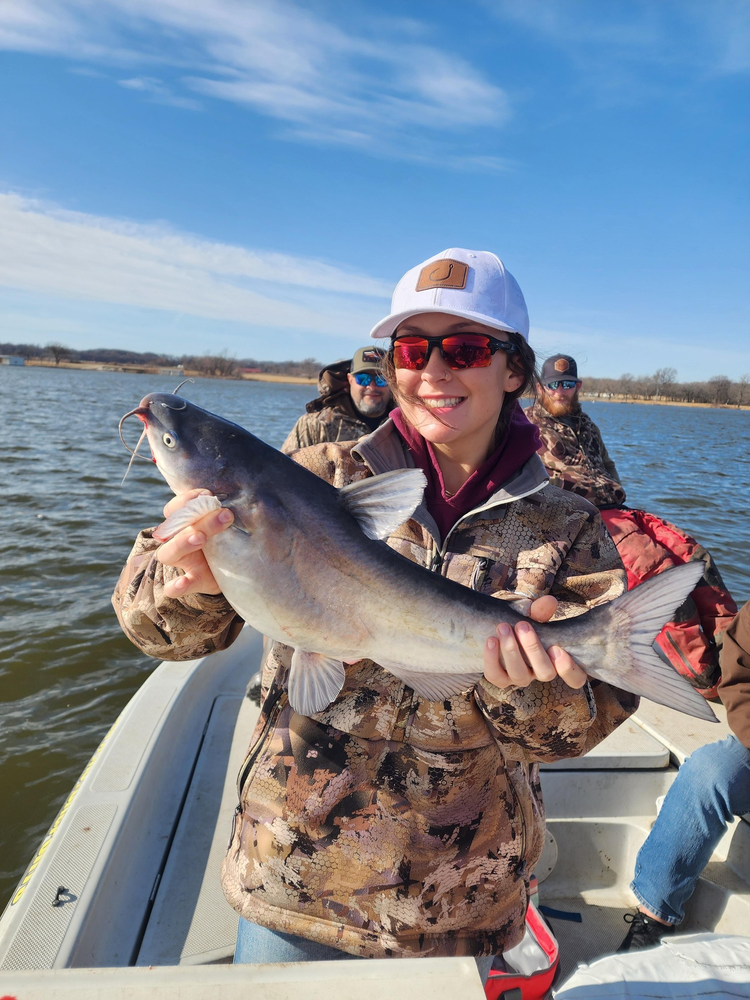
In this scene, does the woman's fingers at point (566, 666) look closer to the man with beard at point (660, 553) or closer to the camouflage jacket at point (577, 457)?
the man with beard at point (660, 553)

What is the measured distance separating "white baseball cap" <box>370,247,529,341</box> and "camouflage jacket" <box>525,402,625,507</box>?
3962mm

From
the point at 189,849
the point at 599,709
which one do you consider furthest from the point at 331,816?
the point at 189,849

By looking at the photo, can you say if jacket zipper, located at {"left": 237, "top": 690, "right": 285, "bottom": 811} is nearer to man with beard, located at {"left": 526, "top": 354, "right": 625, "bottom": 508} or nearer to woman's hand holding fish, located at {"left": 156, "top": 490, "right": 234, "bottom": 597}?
woman's hand holding fish, located at {"left": 156, "top": 490, "right": 234, "bottom": 597}

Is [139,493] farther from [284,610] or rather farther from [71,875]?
[284,610]

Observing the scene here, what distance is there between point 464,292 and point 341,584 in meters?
1.32

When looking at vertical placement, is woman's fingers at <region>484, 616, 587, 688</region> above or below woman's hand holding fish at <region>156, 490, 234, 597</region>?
below

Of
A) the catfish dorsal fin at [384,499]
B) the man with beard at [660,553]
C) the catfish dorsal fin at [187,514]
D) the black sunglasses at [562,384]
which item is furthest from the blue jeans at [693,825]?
the black sunglasses at [562,384]

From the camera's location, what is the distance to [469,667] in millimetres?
2168

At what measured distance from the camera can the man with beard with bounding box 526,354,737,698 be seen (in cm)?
567

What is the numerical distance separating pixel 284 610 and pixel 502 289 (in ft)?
5.33

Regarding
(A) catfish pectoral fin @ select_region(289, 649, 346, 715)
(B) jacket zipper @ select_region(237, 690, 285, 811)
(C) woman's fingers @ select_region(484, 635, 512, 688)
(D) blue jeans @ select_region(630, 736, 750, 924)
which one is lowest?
(D) blue jeans @ select_region(630, 736, 750, 924)

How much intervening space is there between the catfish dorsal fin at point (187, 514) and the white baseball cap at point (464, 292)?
1187 millimetres

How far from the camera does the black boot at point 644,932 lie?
11.9ft

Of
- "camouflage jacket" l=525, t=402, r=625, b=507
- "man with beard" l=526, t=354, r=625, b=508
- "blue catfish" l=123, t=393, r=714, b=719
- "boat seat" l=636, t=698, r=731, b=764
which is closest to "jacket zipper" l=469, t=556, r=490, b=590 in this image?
"blue catfish" l=123, t=393, r=714, b=719
